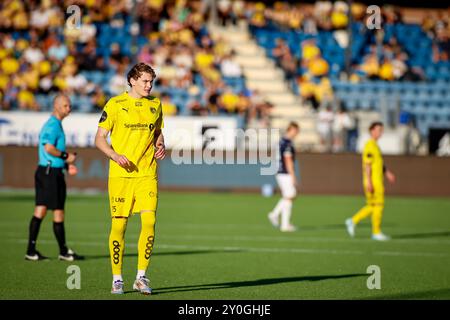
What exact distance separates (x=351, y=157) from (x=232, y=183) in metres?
3.87

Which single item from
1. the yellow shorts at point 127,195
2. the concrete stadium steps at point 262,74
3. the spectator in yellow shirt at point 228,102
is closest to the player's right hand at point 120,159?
the yellow shorts at point 127,195

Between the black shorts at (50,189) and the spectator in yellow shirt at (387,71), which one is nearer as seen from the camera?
the black shorts at (50,189)

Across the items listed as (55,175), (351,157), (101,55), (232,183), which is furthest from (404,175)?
(55,175)

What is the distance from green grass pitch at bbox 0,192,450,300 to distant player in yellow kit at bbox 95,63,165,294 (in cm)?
51

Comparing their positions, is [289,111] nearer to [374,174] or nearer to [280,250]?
[374,174]

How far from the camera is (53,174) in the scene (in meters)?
13.9

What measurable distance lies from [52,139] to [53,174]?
20.0 inches

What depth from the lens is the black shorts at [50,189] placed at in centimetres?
1384

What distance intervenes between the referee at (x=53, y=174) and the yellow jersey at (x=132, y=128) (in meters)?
3.43

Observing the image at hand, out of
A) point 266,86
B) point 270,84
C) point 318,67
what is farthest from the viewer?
point 318,67

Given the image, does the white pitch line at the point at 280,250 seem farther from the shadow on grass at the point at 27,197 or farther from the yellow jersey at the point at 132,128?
the shadow on grass at the point at 27,197

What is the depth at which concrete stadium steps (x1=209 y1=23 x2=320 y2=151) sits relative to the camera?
1348 inches

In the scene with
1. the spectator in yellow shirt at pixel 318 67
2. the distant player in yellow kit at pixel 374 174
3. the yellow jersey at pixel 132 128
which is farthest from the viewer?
the spectator in yellow shirt at pixel 318 67

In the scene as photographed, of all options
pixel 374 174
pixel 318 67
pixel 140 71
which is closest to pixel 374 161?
pixel 374 174
